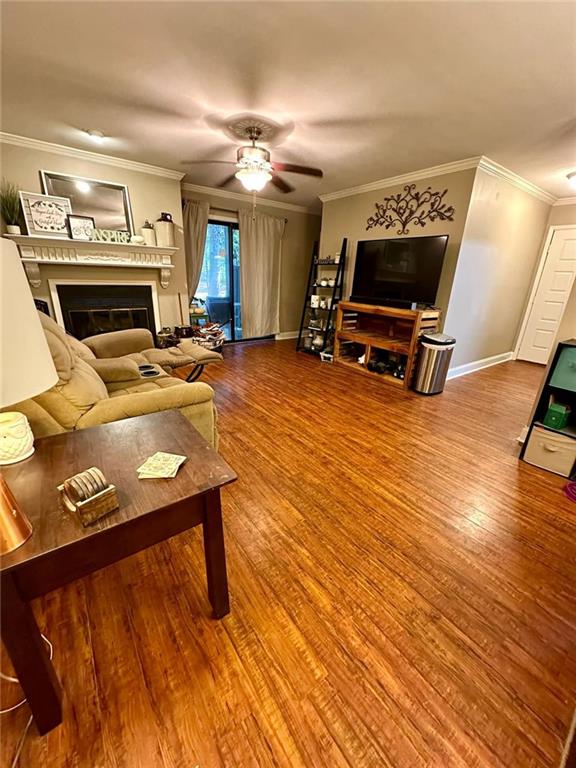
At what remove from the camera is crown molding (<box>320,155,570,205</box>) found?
328 centimetres

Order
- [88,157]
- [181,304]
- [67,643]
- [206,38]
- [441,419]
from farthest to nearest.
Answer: [181,304] < [88,157] < [441,419] < [206,38] < [67,643]

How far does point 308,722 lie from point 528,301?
6241 mm

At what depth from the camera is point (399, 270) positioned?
3.86m

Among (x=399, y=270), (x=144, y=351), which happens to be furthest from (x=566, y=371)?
(x=144, y=351)

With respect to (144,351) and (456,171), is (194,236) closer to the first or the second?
(144,351)

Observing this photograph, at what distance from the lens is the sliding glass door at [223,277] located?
515cm

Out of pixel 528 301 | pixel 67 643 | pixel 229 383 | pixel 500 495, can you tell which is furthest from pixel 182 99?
pixel 528 301

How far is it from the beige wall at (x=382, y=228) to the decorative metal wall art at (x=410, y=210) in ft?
0.19

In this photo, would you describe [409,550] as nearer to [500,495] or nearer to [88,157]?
[500,495]

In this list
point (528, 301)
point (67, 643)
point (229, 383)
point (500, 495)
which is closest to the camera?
point (67, 643)

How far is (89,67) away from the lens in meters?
2.05

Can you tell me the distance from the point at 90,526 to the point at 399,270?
4043 millimetres

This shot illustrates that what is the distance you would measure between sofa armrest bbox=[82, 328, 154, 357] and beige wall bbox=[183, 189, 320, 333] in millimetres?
3485

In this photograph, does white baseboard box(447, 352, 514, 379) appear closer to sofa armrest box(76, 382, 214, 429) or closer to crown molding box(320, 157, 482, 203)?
crown molding box(320, 157, 482, 203)
